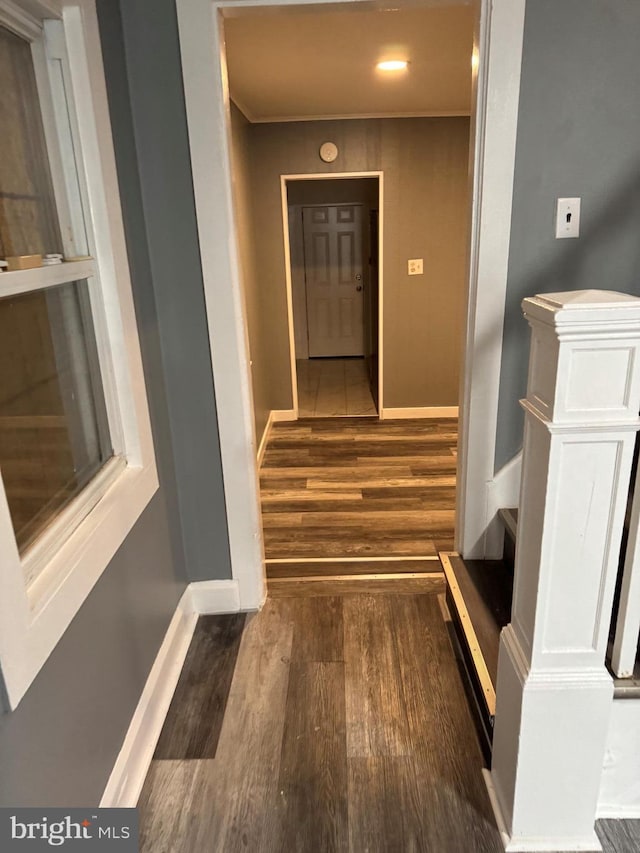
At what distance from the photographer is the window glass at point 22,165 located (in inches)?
52.2

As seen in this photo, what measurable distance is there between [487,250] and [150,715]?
184 centimetres

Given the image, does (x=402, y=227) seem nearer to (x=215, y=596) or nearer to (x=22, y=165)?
(x=215, y=596)

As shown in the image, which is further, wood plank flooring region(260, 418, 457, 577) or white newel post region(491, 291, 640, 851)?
wood plank flooring region(260, 418, 457, 577)

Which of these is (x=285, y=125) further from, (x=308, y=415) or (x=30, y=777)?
(x=30, y=777)

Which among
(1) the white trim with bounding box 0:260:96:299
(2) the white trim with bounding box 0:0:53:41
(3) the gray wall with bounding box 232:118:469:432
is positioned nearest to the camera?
(1) the white trim with bounding box 0:260:96:299

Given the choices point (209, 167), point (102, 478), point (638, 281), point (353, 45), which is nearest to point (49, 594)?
point (102, 478)

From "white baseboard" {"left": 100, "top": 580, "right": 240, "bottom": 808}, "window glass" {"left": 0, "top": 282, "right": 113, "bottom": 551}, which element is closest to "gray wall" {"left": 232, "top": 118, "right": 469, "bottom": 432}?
"white baseboard" {"left": 100, "top": 580, "right": 240, "bottom": 808}

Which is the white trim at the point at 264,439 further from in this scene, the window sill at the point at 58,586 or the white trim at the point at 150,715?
the window sill at the point at 58,586

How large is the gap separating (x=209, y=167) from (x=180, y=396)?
2.61 feet

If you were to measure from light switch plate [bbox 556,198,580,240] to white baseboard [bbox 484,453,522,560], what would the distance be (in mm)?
799

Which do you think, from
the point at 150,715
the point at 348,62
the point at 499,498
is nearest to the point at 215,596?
the point at 150,715

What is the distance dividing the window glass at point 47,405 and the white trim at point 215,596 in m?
0.85

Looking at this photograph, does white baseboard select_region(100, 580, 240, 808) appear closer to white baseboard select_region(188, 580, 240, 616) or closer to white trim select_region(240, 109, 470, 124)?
white baseboard select_region(188, 580, 240, 616)

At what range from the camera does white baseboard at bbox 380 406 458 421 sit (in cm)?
505
